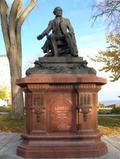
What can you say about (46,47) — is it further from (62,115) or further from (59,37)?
(62,115)

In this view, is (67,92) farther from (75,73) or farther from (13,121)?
(13,121)

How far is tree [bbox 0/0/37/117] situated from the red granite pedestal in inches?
406

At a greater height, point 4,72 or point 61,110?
point 4,72

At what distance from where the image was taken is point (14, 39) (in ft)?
72.7

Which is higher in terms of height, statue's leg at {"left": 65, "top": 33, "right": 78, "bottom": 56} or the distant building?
the distant building

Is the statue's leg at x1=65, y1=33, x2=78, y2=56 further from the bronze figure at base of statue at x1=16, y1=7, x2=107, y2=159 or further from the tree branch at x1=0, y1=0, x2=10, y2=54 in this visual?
the tree branch at x1=0, y1=0, x2=10, y2=54

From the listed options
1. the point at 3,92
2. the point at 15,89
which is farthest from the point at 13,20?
the point at 3,92

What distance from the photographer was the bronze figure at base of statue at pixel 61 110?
36.1 feet

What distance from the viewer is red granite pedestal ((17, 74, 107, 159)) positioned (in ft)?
36.3

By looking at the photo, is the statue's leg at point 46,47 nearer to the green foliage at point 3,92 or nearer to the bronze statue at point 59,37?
the bronze statue at point 59,37

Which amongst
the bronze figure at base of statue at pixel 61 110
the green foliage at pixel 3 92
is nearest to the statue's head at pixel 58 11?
the bronze figure at base of statue at pixel 61 110

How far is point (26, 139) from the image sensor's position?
446 inches

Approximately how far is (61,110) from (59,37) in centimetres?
204

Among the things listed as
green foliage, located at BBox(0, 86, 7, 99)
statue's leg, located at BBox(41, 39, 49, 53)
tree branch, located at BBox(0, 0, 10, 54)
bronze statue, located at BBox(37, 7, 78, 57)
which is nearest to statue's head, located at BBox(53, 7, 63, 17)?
bronze statue, located at BBox(37, 7, 78, 57)
